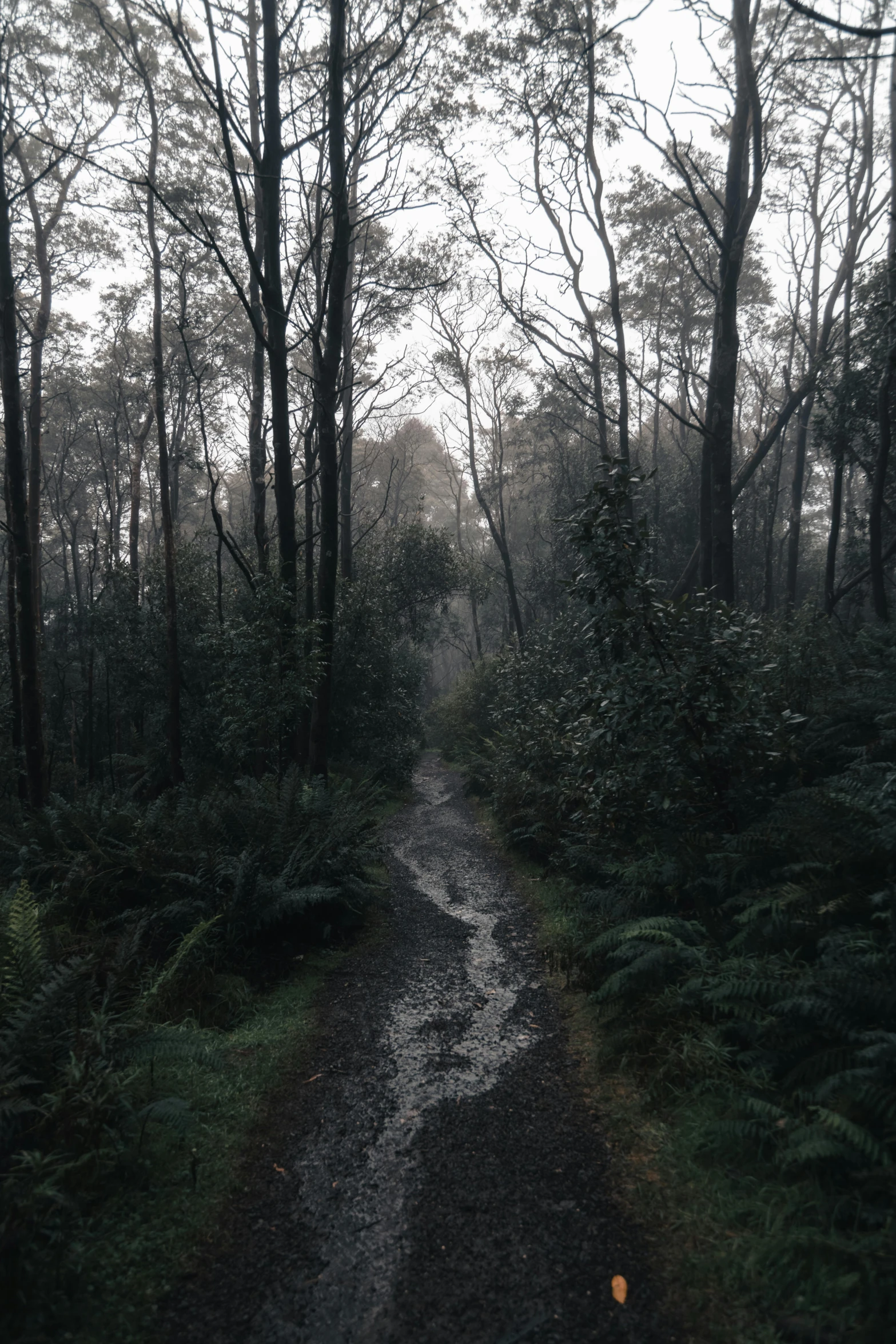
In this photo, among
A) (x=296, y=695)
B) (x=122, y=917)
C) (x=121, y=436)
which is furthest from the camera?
(x=121, y=436)

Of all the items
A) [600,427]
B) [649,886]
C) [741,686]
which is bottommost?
[649,886]

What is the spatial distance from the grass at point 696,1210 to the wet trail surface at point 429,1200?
10cm

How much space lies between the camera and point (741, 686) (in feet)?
18.6

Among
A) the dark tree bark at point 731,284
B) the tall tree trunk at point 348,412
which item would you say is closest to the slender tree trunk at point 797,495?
the dark tree bark at point 731,284

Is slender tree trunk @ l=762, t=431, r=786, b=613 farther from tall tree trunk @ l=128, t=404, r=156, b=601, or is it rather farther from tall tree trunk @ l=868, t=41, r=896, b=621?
tall tree trunk @ l=128, t=404, r=156, b=601

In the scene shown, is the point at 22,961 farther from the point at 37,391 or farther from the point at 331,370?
the point at 37,391

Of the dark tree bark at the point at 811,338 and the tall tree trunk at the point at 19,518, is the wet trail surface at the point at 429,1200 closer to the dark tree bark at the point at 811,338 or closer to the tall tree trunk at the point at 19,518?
the tall tree trunk at the point at 19,518

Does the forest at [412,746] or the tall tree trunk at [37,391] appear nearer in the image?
the forest at [412,746]

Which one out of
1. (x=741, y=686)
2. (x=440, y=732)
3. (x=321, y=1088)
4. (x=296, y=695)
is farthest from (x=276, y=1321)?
(x=440, y=732)

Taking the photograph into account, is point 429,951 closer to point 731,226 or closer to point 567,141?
point 731,226

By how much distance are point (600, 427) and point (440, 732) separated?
1194 cm

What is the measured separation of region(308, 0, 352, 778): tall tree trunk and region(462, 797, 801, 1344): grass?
6299 millimetres

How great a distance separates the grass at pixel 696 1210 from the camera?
96.2 inches

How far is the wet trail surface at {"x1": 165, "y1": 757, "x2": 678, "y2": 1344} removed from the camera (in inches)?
101
